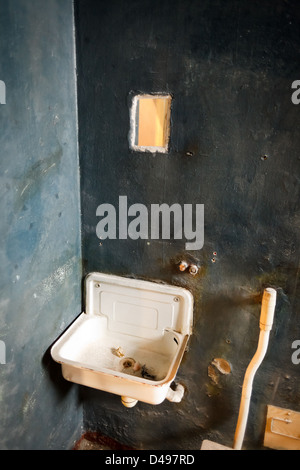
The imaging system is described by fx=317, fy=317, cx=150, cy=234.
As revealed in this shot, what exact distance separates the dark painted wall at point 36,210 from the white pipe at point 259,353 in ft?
2.92

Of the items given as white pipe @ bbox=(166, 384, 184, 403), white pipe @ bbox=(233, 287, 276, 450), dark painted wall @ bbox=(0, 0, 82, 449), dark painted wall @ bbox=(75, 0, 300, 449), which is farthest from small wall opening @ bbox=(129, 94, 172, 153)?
white pipe @ bbox=(166, 384, 184, 403)

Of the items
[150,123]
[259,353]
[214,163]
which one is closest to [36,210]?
[150,123]

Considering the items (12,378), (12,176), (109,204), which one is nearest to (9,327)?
(12,378)

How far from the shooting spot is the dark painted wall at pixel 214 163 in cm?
117

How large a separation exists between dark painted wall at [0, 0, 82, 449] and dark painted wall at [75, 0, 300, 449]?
0.11m

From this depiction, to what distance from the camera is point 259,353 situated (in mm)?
1365

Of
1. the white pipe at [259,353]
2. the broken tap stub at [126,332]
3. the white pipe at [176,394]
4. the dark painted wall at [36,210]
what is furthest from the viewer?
the white pipe at [176,394]

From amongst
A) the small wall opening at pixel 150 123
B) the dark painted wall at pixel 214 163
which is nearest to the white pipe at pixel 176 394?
the dark painted wall at pixel 214 163

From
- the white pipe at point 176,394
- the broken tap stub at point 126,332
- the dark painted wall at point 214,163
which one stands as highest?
the dark painted wall at point 214,163

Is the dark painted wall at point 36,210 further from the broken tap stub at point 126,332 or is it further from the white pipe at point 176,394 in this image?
the white pipe at point 176,394

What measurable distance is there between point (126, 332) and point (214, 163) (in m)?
0.95

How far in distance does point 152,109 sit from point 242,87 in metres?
0.37

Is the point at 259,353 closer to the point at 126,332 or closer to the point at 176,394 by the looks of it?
the point at 176,394

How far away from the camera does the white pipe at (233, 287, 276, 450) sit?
1296 mm
